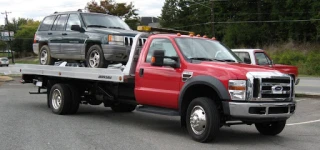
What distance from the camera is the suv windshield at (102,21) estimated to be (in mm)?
11359

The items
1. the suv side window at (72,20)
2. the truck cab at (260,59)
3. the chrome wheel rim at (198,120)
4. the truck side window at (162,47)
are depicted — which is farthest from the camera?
the truck cab at (260,59)

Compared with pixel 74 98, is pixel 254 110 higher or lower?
higher

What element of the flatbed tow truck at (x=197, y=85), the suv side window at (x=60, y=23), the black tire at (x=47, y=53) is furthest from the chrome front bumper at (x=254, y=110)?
the black tire at (x=47, y=53)

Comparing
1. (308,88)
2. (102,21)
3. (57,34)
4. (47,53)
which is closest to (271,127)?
(102,21)

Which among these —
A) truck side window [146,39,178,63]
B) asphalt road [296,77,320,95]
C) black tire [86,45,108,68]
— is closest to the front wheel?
truck side window [146,39,178,63]

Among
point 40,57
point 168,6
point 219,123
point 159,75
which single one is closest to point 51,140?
point 159,75

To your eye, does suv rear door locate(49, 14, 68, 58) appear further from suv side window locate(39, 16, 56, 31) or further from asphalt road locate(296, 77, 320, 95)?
asphalt road locate(296, 77, 320, 95)

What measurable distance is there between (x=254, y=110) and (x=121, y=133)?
286cm

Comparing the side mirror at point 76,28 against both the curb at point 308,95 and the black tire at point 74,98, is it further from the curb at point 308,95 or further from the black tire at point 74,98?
the curb at point 308,95

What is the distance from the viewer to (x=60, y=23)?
12055 mm

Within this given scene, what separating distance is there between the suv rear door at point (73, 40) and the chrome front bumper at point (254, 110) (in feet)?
16.1

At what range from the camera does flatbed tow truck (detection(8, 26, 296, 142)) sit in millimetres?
7371

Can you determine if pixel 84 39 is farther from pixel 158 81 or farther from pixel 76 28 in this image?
pixel 158 81

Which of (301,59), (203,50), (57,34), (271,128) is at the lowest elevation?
(301,59)
